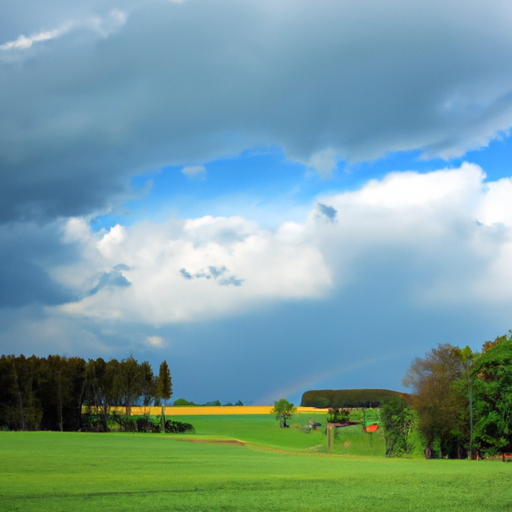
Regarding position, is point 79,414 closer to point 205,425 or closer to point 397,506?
point 205,425

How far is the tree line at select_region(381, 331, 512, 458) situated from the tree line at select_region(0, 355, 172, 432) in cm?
4197

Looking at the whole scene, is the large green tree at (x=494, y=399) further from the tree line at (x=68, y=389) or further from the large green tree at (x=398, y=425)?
the tree line at (x=68, y=389)

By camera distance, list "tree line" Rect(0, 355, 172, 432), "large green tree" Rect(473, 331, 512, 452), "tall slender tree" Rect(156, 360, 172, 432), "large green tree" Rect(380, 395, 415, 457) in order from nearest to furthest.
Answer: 1. "large green tree" Rect(473, 331, 512, 452)
2. "large green tree" Rect(380, 395, 415, 457)
3. "tree line" Rect(0, 355, 172, 432)
4. "tall slender tree" Rect(156, 360, 172, 432)

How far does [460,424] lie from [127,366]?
4927 centimetres

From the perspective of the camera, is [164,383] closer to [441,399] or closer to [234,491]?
[441,399]

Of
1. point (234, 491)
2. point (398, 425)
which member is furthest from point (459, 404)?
point (234, 491)

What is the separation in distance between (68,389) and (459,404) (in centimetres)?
5021

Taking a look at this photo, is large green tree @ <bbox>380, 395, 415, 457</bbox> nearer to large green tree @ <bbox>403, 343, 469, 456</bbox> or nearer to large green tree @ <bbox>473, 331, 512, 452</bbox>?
large green tree @ <bbox>403, 343, 469, 456</bbox>

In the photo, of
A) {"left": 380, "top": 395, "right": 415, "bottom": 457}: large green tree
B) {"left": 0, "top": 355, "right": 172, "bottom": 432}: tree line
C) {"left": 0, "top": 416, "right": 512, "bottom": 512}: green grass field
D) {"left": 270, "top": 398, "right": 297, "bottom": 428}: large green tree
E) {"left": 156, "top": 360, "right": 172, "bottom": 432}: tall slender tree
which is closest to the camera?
{"left": 0, "top": 416, "right": 512, "bottom": 512}: green grass field

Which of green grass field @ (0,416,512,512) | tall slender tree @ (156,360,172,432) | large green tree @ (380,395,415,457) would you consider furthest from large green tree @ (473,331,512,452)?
tall slender tree @ (156,360,172,432)

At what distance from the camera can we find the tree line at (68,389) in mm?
73125

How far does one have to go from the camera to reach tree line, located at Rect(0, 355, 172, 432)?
2879 inches

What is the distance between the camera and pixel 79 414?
262 ft

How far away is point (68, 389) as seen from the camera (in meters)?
78.1
